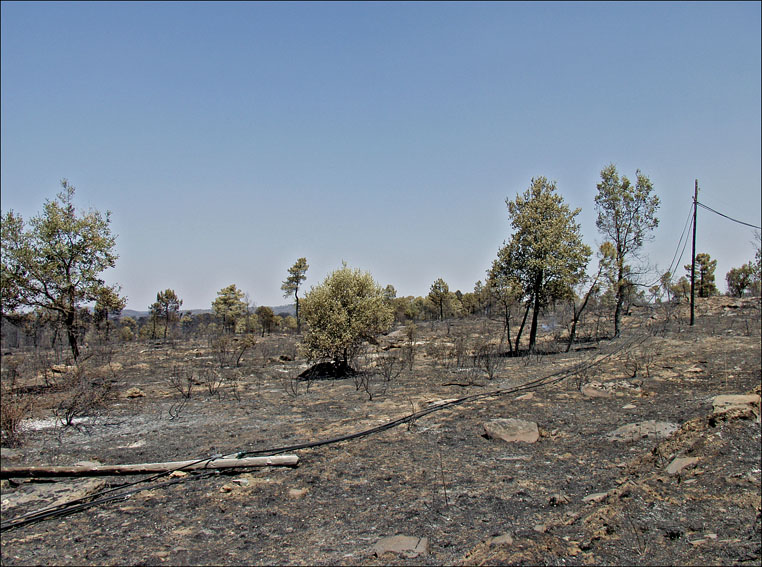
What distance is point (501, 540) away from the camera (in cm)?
404

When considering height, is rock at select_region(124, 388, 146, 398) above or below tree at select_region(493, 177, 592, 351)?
below

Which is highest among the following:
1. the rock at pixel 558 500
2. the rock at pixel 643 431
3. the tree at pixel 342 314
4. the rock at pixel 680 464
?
the tree at pixel 342 314

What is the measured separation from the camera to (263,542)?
13.6 feet

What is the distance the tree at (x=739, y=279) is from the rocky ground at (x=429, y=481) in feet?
136

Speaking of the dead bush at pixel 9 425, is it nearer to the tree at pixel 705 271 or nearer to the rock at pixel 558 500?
the rock at pixel 558 500

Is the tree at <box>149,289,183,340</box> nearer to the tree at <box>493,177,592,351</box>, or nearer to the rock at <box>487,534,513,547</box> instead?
the tree at <box>493,177,592,351</box>

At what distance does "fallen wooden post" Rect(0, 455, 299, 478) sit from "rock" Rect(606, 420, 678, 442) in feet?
16.2

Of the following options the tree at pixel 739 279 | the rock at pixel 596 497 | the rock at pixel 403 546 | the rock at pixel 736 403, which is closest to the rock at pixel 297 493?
the rock at pixel 403 546

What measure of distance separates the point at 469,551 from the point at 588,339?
69.8 ft

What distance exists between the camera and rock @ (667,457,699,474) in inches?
223

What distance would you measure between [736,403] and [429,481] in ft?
19.4

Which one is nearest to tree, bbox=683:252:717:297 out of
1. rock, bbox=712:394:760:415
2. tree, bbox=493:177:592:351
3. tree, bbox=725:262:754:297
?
tree, bbox=725:262:754:297

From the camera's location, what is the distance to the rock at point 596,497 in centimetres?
496

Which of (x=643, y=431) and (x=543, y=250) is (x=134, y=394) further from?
(x=543, y=250)
